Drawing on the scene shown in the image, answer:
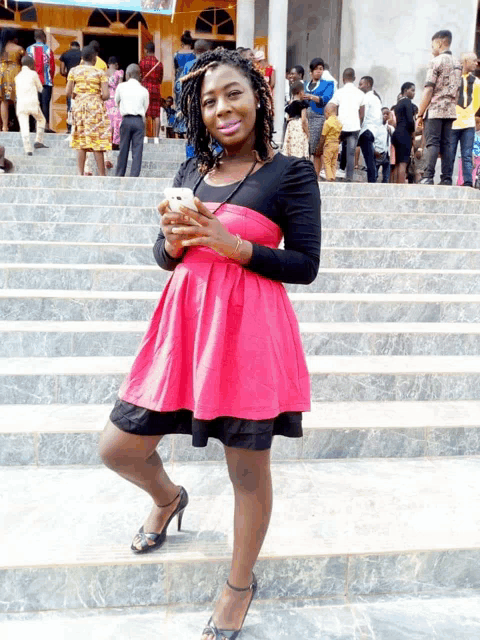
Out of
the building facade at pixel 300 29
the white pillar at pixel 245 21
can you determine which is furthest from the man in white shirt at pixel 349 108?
the white pillar at pixel 245 21

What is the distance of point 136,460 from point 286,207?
3.32ft

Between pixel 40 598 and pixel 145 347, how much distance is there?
44.0 inches

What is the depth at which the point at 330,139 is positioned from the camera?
8430 millimetres

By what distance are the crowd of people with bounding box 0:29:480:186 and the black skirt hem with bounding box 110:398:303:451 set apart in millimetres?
4243

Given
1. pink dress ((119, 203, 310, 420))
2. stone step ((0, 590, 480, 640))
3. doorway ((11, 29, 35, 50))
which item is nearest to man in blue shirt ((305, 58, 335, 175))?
pink dress ((119, 203, 310, 420))

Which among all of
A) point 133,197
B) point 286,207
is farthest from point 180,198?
point 133,197

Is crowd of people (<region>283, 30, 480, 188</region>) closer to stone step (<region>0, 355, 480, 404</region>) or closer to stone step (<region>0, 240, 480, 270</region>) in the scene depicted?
stone step (<region>0, 240, 480, 270</region>)

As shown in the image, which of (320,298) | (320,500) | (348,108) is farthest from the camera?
(348,108)

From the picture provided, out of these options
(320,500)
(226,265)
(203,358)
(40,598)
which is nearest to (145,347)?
(203,358)

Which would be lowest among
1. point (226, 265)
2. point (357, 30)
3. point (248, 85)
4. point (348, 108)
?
point (226, 265)

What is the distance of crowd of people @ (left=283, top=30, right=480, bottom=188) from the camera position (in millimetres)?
7121

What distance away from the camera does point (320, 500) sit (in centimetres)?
279

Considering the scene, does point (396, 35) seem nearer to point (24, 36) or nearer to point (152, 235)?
point (24, 36)

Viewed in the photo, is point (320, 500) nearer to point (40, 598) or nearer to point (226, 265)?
point (40, 598)
